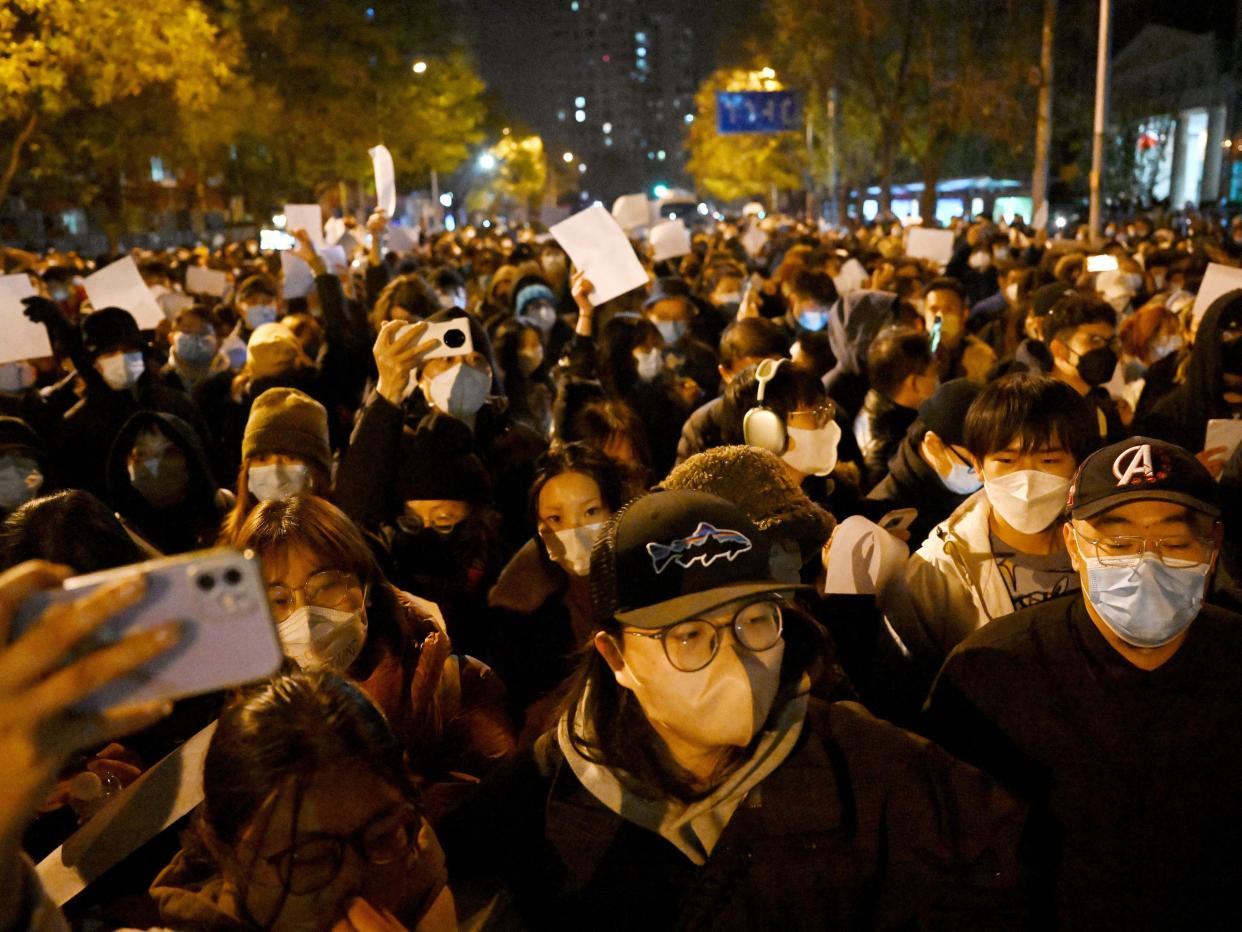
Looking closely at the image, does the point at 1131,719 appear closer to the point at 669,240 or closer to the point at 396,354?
the point at 396,354

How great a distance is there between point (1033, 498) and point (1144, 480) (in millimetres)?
723

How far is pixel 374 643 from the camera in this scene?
10.0 feet

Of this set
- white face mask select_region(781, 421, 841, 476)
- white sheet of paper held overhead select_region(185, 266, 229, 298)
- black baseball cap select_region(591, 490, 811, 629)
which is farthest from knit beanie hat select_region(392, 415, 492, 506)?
white sheet of paper held overhead select_region(185, 266, 229, 298)

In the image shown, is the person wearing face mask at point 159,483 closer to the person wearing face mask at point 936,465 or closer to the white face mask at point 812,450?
the white face mask at point 812,450

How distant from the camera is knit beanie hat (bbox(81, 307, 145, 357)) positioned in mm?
6441

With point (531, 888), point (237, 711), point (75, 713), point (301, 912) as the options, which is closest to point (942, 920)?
point (531, 888)

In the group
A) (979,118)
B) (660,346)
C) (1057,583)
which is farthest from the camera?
(979,118)

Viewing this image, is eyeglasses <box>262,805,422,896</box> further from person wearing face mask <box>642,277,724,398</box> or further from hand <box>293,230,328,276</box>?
hand <box>293,230,328,276</box>

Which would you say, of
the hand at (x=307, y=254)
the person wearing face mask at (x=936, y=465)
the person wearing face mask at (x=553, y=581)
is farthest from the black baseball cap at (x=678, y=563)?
the hand at (x=307, y=254)

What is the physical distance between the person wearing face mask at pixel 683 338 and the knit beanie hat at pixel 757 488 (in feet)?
13.2

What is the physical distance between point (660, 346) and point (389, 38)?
38.0m

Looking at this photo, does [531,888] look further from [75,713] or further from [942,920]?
[75,713]

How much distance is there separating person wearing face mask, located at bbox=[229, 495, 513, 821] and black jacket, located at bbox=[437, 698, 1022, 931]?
2.50ft

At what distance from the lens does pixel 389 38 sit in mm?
41406
